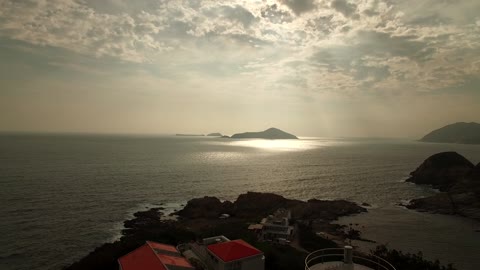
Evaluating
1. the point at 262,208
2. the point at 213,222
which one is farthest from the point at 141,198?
the point at 262,208

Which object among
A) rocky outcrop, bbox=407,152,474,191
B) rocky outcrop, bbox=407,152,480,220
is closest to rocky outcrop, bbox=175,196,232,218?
rocky outcrop, bbox=407,152,480,220

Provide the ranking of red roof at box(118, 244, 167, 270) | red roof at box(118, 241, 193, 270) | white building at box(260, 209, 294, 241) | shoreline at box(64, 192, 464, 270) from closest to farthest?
red roof at box(118, 244, 167, 270), red roof at box(118, 241, 193, 270), shoreline at box(64, 192, 464, 270), white building at box(260, 209, 294, 241)

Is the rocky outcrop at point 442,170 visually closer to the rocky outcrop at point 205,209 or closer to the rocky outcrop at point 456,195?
the rocky outcrop at point 456,195

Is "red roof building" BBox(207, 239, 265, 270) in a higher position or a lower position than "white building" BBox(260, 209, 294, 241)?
higher

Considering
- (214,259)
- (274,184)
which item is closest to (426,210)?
(274,184)

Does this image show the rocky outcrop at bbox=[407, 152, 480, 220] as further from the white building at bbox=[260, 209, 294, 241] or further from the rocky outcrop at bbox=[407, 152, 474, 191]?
the white building at bbox=[260, 209, 294, 241]

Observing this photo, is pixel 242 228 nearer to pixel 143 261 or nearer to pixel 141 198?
pixel 143 261
